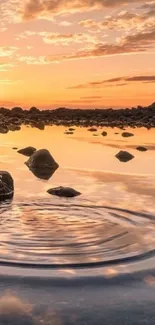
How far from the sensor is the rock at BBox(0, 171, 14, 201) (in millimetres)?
11922

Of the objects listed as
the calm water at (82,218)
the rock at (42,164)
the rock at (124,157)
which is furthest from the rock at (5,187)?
the rock at (124,157)

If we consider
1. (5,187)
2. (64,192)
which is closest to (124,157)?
(64,192)

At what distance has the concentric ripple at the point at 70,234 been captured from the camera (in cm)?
739

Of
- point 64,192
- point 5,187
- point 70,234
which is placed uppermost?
point 5,187

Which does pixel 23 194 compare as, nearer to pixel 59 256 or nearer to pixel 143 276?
pixel 59 256

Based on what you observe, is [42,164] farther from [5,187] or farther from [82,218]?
Answer: [82,218]

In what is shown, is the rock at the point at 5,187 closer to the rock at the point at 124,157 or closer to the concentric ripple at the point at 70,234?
the concentric ripple at the point at 70,234

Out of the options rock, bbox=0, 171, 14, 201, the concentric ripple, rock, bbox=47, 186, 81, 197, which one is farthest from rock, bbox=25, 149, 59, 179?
the concentric ripple

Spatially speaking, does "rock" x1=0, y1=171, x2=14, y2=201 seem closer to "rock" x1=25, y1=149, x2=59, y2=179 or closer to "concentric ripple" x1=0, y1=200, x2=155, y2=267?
"concentric ripple" x1=0, y1=200, x2=155, y2=267

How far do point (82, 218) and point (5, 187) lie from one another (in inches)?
116

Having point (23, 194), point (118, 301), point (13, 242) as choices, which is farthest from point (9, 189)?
point (118, 301)

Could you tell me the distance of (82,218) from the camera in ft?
32.5

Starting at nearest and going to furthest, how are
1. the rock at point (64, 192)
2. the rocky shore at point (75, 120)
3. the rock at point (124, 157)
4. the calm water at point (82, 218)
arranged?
the calm water at point (82, 218) → the rock at point (64, 192) → the rock at point (124, 157) → the rocky shore at point (75, 120)

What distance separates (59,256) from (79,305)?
1743mm
